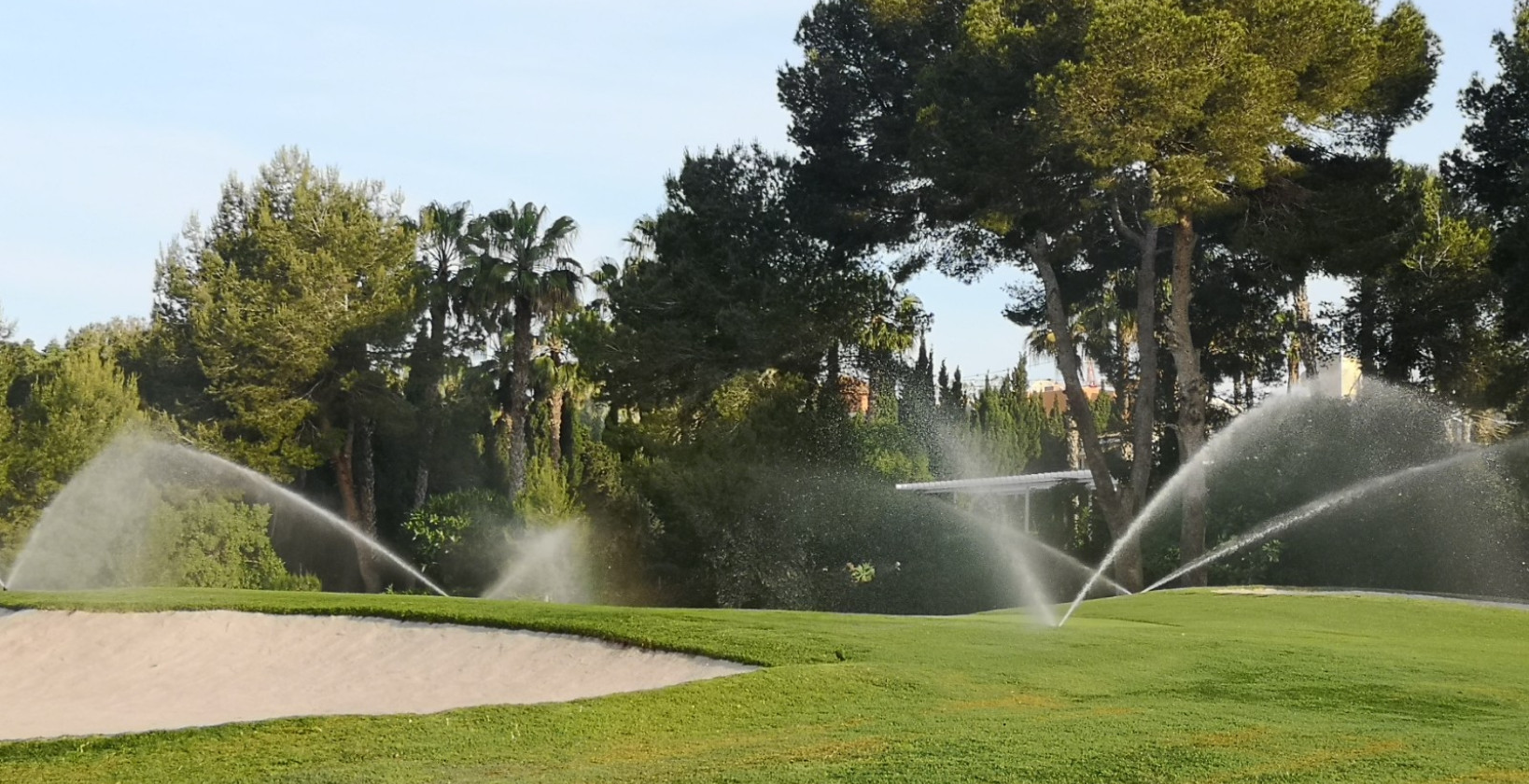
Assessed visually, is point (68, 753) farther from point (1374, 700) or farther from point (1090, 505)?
point (1090, 505)

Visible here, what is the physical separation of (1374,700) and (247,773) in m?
7.73

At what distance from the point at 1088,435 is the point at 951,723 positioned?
78.7ft

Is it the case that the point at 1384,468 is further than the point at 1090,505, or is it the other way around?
the point at 1090,505

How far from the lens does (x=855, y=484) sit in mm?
37625

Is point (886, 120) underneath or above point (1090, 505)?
above

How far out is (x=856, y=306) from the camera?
3694cm

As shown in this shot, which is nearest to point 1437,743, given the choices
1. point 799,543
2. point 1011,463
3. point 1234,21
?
point 1234,21

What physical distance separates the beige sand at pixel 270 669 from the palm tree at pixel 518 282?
2900 cm

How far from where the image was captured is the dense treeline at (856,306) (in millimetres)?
30344

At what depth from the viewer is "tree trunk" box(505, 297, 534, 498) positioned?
4984 centimetres

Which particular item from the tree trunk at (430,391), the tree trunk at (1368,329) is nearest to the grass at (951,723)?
the tree trunk at (1368,329)

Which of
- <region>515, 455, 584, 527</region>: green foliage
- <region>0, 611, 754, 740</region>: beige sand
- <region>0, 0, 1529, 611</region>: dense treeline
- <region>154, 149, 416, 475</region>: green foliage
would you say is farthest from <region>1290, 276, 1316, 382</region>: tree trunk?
<region>154, 149, 416, 475</region>: green foliage

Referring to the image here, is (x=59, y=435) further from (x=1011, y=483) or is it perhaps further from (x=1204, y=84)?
(x=1204, y=84)

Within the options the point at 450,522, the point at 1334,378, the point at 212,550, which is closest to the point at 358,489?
the point at 212,550
